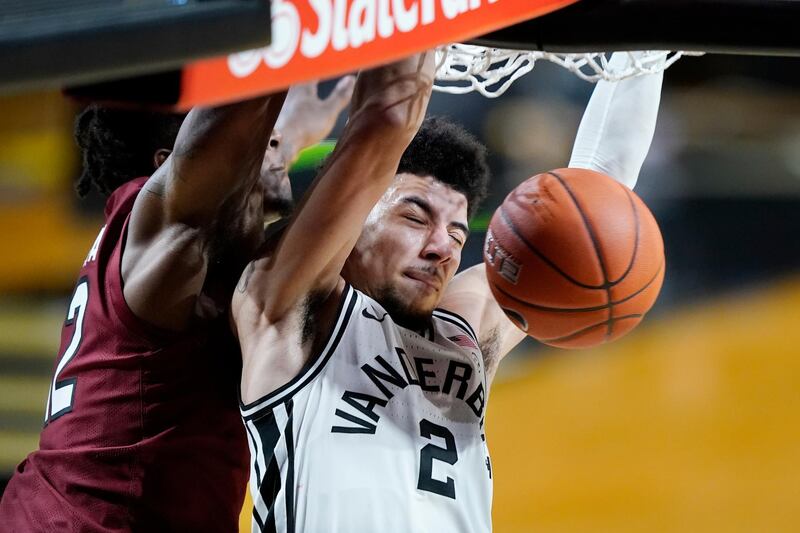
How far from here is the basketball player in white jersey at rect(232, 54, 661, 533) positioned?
1.91m

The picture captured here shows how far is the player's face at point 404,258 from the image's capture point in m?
2.35

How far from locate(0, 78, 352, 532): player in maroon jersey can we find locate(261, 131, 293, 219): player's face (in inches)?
1.3

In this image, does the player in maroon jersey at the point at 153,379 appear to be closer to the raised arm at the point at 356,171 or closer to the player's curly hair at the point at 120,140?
the raised arm at the point at 356,171

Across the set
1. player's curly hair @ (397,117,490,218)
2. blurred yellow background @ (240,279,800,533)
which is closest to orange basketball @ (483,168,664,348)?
player's curly hair @ (397,117,490,218)

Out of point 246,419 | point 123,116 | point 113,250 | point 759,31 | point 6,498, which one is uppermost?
point 123,116

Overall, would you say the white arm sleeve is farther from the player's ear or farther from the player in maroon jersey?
the player's ear

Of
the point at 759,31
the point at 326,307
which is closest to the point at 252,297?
the point at 326,307

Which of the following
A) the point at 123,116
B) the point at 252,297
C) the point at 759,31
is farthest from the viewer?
the point at 123,116

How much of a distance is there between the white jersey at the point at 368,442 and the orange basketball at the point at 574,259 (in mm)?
260

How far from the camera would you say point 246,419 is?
2.07 meters

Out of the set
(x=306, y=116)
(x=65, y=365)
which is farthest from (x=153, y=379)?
(x=306, y=116)

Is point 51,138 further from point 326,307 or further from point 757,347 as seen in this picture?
point 757,347

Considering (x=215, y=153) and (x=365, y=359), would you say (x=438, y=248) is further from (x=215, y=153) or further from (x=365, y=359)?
(x=215, y=153)

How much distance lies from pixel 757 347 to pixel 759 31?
226cm
